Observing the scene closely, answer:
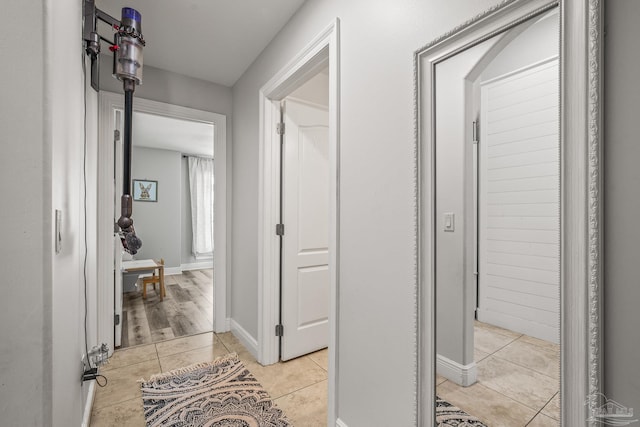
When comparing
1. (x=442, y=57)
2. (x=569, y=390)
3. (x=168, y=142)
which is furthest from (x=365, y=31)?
(x=168, y=142)

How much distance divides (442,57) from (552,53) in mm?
346

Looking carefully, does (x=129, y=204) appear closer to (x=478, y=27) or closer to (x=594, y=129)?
(x=478, y=27)

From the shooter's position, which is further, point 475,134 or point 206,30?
point 206,30

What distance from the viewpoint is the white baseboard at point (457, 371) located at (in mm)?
1009

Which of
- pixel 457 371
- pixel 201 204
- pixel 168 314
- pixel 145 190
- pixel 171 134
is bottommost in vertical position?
pixel 168 314

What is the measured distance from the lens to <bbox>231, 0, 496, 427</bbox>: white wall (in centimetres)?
117

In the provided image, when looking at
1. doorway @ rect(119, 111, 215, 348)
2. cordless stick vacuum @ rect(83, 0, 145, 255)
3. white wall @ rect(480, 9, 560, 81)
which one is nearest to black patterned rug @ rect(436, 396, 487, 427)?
white wall @ rect(480, 9, 560, 81)

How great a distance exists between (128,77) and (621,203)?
1818 millimetres

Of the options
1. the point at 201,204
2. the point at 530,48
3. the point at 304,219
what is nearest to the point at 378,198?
the point at 530,48

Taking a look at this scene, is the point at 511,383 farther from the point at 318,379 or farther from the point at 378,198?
the point at 318,379

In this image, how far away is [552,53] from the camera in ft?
2.60

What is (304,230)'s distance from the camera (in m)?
→ 2.48

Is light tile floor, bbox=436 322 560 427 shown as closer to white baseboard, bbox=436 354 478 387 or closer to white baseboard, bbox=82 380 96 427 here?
white baseboard, bbox=436 354 478 387

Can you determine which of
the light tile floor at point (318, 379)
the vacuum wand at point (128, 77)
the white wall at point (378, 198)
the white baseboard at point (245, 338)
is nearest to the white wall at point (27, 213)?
the vacuum wand at point (128, 77)
